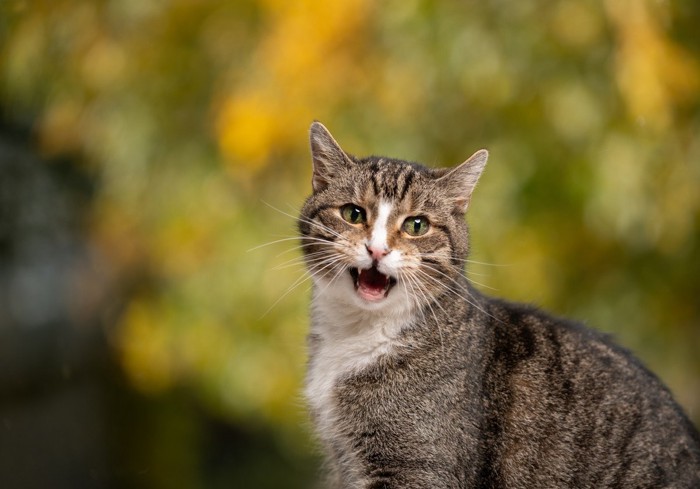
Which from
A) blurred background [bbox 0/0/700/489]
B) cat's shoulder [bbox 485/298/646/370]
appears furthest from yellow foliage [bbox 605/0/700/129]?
cat's shoulder [bbox 485/298/646/370]

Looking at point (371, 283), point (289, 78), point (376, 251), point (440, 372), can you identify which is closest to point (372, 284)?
point (371, 283)

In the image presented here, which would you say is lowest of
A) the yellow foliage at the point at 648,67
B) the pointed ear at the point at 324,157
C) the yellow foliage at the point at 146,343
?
the yellow foliage at the point at 146,343

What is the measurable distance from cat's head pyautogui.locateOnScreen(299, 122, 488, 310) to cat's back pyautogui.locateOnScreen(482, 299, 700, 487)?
38cm

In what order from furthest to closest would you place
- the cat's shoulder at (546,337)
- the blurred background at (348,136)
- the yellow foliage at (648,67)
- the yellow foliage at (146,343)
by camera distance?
1. the yellow foliage at (146,343)
2. the blurred background at (348,136)
3. the yellow foliage at (648,67)
4. the cat's shoulder at (546,337)

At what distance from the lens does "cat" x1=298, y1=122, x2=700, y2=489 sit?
3.20m

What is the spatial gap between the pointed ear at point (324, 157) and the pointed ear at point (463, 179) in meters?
0.35

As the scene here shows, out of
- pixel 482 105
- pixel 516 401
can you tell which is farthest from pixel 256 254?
pixel 516 401

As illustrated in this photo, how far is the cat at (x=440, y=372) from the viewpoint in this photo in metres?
3.20

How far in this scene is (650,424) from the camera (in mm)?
3256

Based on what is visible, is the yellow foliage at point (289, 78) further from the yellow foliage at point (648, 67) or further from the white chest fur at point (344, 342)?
the white chest fur at point (344, 342)

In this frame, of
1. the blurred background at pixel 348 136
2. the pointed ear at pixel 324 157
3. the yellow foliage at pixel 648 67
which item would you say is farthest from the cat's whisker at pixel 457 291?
the yellow foliage at pixel 648 67

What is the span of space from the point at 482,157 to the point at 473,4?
2322mm

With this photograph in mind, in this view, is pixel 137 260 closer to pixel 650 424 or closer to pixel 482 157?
pixel 482 157

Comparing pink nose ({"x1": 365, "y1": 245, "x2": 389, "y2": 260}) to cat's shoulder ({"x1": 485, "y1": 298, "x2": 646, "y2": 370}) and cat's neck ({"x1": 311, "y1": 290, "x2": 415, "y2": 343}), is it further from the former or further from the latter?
cat's shoulder ({"x1": 485, "y1": 298, "x2": 646, "y2": 370})
